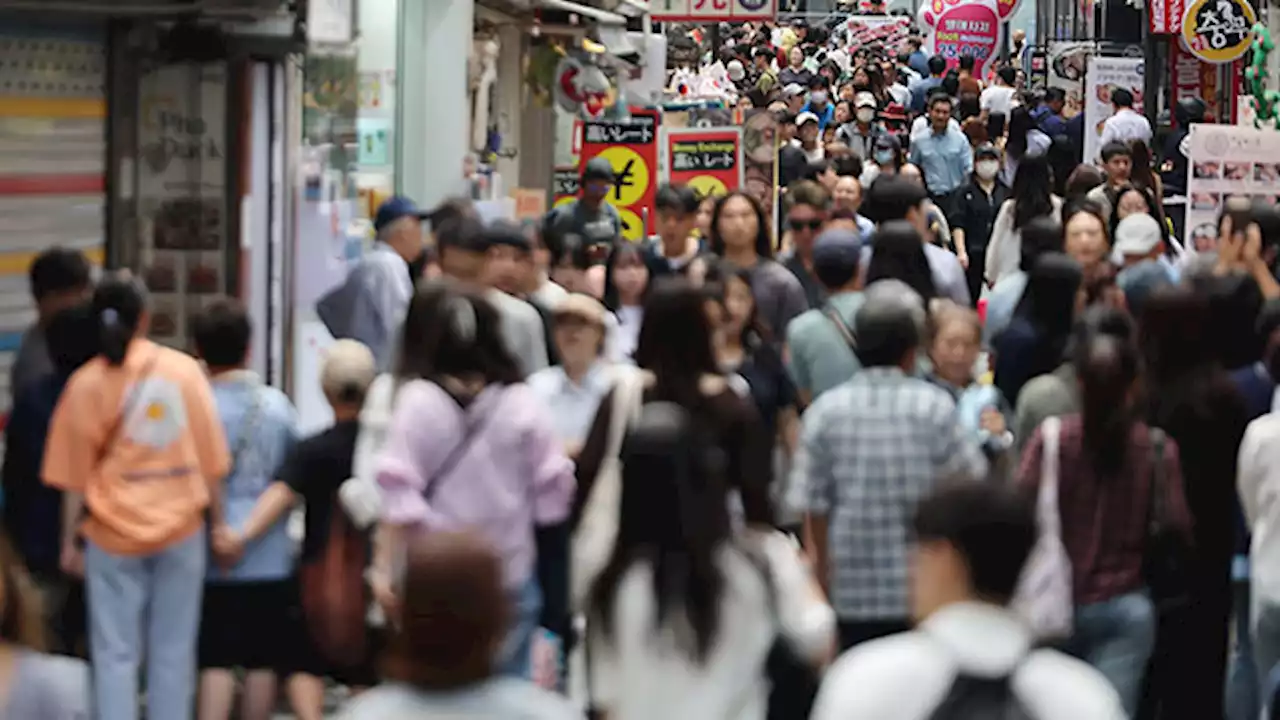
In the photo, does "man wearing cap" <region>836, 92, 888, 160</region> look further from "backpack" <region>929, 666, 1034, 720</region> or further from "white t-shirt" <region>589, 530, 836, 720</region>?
"backpack" <region>929, 666, 1034, 720</region>

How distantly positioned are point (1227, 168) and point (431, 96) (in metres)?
5.17

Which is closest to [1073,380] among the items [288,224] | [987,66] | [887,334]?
[887,334]

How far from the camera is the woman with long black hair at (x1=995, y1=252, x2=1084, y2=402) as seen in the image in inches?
348

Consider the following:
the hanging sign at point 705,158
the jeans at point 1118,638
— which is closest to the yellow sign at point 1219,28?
the hanging sign at point 705,158

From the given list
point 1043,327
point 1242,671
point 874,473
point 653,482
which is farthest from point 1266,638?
point 653,482

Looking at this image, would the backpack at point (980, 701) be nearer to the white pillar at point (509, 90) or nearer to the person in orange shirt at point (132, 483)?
the person in orange shirt at point (132, 483)

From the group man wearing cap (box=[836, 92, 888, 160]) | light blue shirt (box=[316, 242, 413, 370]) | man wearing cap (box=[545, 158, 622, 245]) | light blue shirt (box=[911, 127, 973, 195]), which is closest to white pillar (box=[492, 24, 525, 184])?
light blue shirt (box=[911, 127, 973, 195])

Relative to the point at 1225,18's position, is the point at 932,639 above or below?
below

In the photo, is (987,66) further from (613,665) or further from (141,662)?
(613,665)

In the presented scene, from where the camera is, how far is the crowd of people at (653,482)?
19.0 feet

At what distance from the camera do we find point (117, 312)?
7863 mm

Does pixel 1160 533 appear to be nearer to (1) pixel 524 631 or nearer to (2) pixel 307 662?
(1) pixel 524 631

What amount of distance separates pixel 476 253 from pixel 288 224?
334cm

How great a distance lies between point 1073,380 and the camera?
7.93 meters
